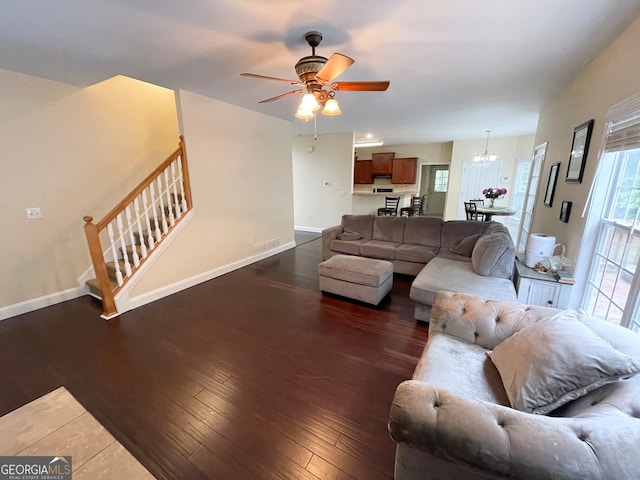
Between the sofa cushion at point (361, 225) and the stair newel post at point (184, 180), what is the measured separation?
2524mm

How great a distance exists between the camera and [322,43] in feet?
7.16

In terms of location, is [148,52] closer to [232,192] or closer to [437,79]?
[232,192]

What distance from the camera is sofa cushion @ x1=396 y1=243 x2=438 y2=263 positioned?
3.93 meters

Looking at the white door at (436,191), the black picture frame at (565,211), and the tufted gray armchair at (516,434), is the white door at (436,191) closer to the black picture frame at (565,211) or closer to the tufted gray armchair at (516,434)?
the black picture frame at (565,211)

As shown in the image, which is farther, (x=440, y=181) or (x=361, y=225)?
(x=440, y=181)

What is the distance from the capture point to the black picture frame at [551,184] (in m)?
3.15

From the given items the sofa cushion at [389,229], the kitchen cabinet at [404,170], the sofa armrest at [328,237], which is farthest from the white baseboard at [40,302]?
the kitchen cabinet at [404,170]

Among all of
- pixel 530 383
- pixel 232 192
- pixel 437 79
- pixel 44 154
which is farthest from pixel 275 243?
pixel 530 383

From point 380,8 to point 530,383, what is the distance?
7.35ft

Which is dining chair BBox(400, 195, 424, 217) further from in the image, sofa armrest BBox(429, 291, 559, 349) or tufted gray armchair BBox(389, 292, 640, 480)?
tufted gray armchair BBox(389, 292, 640, 480)

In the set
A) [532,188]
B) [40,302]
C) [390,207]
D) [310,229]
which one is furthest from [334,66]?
[390,207]

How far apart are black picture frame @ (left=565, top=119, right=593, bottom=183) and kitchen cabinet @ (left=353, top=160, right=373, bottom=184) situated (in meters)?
6.04

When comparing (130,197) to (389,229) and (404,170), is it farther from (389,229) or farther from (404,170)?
(404,170)

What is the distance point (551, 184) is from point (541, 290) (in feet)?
5.24
